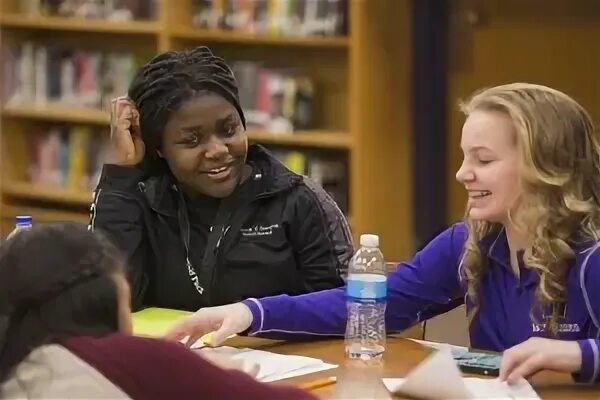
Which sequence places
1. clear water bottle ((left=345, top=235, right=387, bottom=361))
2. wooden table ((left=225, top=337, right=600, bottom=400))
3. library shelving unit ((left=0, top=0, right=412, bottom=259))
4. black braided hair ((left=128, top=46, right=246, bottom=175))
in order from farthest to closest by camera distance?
1. library shelving unit ((left=0, top=0, right=412, bottom=259))
2. black braided hair ((left=128, top=46, right=246, bottom=175))
3. clear water bottle ((left=345, top=235, right=387, bottom=361))
4. wooden table ((left=225, top=337, right=600, bottom=400))

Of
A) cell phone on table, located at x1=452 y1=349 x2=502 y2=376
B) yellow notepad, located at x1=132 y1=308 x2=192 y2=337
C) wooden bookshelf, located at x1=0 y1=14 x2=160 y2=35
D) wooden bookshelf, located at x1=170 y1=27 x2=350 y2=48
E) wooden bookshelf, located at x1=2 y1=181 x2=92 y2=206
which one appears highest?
wooden bookshelf, located at x1=0 y1=14 x2=160 y2=35

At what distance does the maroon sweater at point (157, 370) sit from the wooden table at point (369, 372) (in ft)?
1.40

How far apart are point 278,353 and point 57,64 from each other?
126 inches

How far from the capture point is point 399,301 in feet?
7.27

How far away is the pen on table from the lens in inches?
72.3

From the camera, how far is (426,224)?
4.23 m

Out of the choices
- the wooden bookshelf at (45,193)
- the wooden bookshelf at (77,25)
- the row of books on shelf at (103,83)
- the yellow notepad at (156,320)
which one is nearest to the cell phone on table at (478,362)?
the yellow notepad at (156,320)

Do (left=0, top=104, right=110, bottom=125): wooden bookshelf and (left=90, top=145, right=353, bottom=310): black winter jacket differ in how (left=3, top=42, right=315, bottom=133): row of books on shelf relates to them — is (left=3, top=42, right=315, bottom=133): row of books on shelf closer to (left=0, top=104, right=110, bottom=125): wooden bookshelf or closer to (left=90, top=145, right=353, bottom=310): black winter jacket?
(left=0, top=104, right=110, bottom=125): wooden bookshelf

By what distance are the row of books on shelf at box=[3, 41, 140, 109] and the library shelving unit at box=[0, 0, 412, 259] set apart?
0.05 meters

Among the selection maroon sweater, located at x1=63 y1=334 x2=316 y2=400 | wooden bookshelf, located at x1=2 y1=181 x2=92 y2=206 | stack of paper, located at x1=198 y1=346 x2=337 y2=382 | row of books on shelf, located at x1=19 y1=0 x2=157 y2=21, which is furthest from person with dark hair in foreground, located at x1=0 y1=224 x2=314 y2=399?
wooden bookshelf, located at x1=2 y1=181 x2=92 y2=206

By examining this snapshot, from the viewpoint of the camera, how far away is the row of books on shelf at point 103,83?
4.36 m

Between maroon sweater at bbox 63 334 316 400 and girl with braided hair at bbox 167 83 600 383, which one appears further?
girl with braided hair at bbox 167 83 600 383

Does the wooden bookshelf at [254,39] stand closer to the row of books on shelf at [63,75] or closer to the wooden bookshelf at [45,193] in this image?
the row of books on shelf at [63,75]

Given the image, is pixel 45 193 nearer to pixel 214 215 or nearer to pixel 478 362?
pixel 214 215
